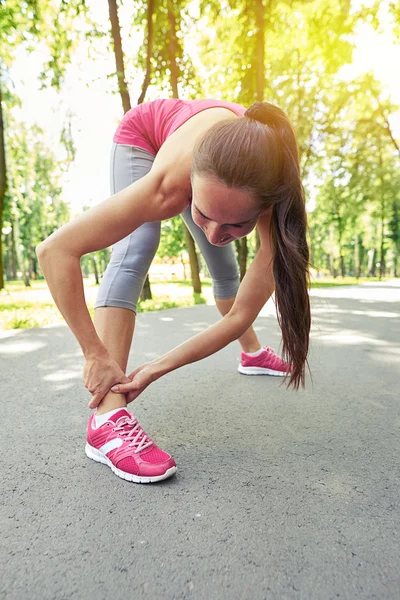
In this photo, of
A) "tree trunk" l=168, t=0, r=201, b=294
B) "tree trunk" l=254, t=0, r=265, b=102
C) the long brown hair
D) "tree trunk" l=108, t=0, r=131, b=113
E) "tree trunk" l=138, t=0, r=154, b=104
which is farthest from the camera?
"tree trunk" l=168, t=0, r=201, b=294

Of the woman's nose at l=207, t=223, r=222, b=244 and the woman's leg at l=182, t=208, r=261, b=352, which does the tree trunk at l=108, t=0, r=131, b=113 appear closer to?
the woman's leg at l=182, t=208, r=261, b=352

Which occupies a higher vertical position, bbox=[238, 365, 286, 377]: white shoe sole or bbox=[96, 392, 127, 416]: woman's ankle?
bbox=[96, 392, 127, 416]: woman's ankle

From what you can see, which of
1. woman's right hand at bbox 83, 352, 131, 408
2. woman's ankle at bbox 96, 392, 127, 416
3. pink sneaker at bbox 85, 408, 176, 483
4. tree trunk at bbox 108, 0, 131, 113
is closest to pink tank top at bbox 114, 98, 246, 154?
woman's right hand at bbox 83, 352, 131, 408

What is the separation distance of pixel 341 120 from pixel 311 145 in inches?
70.2

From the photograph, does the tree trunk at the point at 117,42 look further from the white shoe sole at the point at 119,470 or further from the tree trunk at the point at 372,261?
the tree trunk at the point at 372,261

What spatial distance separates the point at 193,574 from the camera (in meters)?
1.14

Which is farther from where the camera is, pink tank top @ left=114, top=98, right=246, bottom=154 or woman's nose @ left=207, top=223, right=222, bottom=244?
pink tank top @ left=114, top=98, right=246, bottom=154

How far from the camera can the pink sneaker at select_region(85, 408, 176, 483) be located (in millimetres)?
1655

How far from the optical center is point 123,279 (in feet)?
6.91

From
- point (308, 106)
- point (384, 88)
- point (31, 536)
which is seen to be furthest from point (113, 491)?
point (384, 88)

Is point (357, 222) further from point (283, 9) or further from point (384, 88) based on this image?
point (283, 9)

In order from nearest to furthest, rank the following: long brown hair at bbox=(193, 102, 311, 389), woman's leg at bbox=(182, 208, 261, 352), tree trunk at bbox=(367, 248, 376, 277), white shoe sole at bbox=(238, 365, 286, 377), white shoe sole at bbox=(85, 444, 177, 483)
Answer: long brown hair at bbox=(193, 102, 311, 389), white shoe sole at bbox=(85, 444, 177, 483), woman's leg at bbox=(182, 208, 261, 352), white shoe sole at bbox=(238, 365, 286, 377), tree trunk at bbox=(367, 248, 376, 277)

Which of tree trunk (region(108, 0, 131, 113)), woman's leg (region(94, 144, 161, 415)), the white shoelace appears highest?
tree trunk (region(108, 0, 131, 113))

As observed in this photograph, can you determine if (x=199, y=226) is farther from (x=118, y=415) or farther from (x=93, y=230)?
(x=118, y=415)
